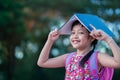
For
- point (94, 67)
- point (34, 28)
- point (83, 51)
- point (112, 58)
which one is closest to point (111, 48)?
point (112, 58)

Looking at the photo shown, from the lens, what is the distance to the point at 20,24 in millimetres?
10156

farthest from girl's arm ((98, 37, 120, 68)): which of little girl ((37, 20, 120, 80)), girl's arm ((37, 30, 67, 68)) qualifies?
girl's arm ((37, 30, 67, 68))

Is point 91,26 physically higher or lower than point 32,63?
higher

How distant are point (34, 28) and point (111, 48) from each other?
7.70 meters

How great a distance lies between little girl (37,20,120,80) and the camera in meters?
3.01

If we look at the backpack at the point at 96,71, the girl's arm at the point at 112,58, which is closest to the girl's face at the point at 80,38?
the backpack at the point at 96,71

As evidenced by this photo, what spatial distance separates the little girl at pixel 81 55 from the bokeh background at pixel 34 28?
20.6ft

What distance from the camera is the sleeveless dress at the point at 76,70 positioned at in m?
3.13

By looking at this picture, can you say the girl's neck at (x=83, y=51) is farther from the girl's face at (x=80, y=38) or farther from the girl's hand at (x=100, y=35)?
the girl's hand at (x=100, y=35)

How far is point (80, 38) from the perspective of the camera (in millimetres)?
3230

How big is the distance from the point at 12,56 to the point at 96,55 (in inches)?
305

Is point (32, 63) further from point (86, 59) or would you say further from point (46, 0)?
point (86, 59)

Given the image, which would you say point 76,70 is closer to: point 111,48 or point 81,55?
point 81,55

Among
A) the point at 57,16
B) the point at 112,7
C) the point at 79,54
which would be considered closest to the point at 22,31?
the point at 57,16
